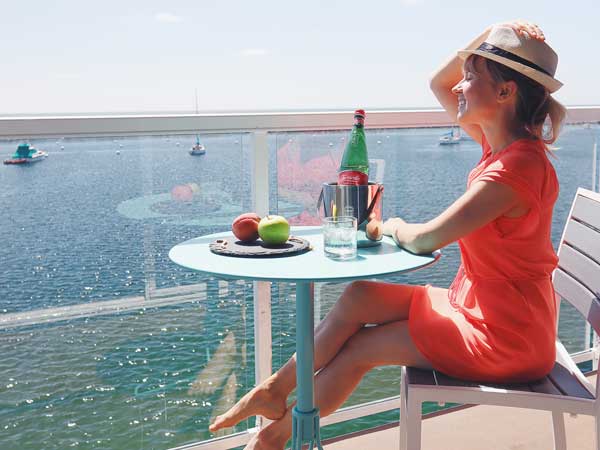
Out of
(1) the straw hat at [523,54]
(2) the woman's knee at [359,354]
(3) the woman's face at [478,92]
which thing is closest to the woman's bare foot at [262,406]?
(2) the woman's knee at [359,354]

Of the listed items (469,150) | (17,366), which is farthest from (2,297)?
(469,150)

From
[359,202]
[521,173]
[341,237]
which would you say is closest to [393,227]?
[359,202]

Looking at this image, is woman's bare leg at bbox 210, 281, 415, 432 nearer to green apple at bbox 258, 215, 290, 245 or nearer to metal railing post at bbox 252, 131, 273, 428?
green apple at bbox 258, 215, 290, 245

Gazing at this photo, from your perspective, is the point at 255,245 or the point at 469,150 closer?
the point at 255,245

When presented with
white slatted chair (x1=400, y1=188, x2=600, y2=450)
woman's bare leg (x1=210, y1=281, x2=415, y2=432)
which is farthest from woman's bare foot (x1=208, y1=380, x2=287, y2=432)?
white slatted chair (x1=400, y1=188, x2=600, y2=450)

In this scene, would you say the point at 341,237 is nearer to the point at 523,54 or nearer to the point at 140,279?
the point at 523,54

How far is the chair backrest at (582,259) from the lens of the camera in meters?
1.72

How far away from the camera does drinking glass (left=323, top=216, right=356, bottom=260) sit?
154 centimetres

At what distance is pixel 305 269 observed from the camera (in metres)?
1.41

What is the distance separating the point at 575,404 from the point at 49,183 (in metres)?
1.58

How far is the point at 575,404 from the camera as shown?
1.49m

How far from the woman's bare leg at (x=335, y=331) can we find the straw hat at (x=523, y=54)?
25.6 inches

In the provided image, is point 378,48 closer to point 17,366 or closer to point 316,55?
point 316,55

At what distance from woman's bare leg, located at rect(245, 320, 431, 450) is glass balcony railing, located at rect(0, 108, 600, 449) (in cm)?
26
